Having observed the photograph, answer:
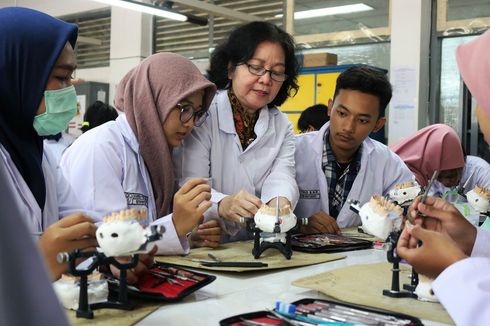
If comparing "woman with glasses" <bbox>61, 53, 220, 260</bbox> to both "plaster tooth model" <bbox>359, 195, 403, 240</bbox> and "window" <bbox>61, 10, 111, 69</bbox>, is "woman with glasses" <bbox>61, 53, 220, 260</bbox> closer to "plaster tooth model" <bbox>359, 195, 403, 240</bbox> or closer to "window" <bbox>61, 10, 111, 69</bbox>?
"plaster tooth model" <bbox>359, 195, 403, 240</bbox>

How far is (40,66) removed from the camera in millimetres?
1437

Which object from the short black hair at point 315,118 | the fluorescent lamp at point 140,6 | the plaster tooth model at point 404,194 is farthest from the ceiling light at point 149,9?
the plaster tooth model at point 404,194

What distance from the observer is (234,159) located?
2.24m

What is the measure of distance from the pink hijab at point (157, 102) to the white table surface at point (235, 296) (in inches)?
21.7

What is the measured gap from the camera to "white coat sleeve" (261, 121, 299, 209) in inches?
84.5

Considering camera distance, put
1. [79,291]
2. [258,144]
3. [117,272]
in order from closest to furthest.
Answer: [79,291], [117,272], [258,144]

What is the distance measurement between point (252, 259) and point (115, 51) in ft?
22.8

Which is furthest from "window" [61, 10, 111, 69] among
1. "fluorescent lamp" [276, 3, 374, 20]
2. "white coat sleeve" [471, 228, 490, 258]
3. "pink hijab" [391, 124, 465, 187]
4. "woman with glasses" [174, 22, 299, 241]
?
"white coat sleeve" [471, 228, 490, 258]

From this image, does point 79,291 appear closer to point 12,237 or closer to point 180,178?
point 12,237

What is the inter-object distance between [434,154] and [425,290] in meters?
2.32

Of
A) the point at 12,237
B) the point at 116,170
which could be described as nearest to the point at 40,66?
the point at 116,170

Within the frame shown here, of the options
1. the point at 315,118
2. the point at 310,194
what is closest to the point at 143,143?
the point at 310,194

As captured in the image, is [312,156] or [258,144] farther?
[312,156]

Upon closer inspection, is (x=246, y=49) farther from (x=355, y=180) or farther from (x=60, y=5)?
(x=60, y=5)
